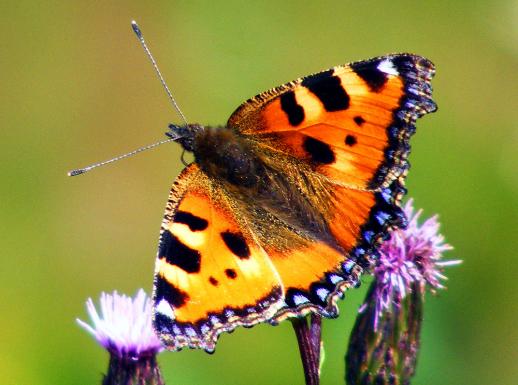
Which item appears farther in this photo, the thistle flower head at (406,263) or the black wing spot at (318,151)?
the thistle flower head at (406,263)

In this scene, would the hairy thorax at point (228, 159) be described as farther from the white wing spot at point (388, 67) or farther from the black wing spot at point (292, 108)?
the white wing spot at point (388, 67)

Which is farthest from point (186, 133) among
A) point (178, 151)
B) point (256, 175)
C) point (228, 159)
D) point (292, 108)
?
point (178, 151)

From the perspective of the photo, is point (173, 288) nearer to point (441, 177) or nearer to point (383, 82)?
point (383, 82)

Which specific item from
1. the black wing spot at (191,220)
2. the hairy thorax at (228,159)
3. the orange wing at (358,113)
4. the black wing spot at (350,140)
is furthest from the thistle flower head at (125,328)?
the black wing spot at (350,140)

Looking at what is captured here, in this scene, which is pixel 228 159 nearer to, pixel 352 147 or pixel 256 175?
pixel 256 175

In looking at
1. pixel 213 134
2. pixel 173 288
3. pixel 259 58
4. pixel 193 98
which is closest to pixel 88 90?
pixel 193 98
